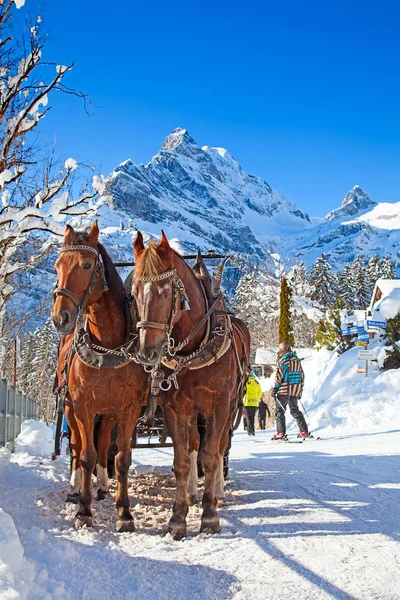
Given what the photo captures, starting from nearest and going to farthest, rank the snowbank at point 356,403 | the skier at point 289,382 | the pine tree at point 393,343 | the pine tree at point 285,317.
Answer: the skier at point 289,382 → the snowbank at point 356,403 → the pine tree at point 393,343 → the pine tree at point 285,317

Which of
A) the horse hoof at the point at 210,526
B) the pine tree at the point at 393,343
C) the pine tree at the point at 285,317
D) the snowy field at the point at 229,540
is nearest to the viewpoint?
the snowy field at the point at 229,540

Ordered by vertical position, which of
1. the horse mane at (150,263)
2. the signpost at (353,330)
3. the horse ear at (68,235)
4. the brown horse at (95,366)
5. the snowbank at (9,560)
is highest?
the signpost at (353,330)

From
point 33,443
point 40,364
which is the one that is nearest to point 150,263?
point 33,443

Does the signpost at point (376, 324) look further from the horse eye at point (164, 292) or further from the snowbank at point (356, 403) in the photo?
the horse eye at point (164, 292)

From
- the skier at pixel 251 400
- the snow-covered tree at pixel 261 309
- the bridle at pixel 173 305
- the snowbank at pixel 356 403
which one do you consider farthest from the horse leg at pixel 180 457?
the snow-covered tree at pixel 261 309

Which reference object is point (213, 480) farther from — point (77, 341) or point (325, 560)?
point (77, 341)

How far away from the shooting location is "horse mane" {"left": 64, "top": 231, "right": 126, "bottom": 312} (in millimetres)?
4941

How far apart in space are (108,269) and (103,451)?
2177 millimetres

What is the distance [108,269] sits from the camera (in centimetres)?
525

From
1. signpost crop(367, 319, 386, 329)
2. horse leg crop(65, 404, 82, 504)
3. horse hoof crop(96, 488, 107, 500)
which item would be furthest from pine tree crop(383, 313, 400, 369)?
horse leg crop(65, 404, 82, 504)

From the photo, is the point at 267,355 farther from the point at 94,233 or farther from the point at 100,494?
the point at 94,233

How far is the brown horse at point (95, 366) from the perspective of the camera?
4.84 metres

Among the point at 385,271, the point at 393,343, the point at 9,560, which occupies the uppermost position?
the point at 385,271

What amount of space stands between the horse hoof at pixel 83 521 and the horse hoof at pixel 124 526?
23 cm
